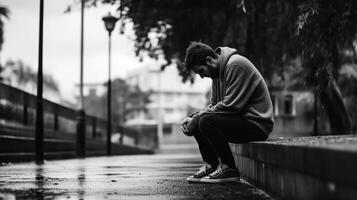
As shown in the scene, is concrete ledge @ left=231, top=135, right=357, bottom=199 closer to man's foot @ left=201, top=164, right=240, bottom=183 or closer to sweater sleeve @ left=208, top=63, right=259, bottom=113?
man's foot @ left=201, top=164, right=240, bottom=183

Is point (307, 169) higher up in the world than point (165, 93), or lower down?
lower down

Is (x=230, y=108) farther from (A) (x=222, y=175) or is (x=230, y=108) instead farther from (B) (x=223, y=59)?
(A) (x=222, y=175)

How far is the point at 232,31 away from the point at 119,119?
73779 millimetres

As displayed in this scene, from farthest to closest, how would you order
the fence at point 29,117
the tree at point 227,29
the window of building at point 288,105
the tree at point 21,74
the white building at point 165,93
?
the white building at point 165,93
the tree at point 21,74
the window of building at point 288,105
the tree at point 227,29
the fence at point 29,117

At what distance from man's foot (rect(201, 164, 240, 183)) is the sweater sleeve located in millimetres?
598

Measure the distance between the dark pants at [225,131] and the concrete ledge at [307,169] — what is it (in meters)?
0.18

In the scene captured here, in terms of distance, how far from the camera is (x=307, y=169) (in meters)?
3.56

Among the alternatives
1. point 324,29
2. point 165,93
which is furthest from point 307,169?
point 165,93

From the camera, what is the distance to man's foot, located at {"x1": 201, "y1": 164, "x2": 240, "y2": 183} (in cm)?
632

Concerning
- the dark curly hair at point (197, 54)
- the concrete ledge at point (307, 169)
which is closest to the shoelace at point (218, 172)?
the concrete ledge at point (307, 169)

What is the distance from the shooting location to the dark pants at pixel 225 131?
616 cm

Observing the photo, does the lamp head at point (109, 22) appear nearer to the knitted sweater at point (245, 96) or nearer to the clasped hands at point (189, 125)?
the clasped hands at point (189, 125)

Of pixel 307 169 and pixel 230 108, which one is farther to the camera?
pixel 230 108

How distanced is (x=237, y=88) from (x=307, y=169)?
8.61 feet
